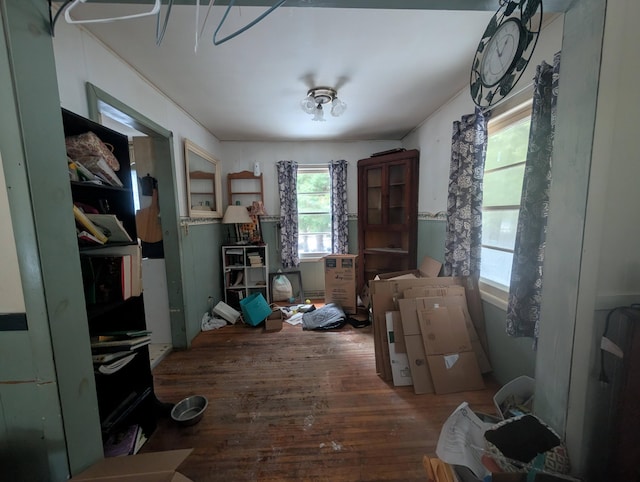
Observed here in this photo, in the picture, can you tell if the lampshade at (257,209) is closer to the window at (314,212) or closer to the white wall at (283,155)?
the white wall at (283,155)

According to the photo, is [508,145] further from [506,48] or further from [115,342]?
[115,342]

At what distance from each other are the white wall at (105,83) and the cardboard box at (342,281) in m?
1.90

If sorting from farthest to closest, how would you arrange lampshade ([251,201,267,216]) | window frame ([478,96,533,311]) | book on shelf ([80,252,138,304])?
lampshade ([251,201,267,216])
window frame ([478,96,533,311])
book on shelf ([80,252,138,304])

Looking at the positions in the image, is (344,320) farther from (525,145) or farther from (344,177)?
(525,145)

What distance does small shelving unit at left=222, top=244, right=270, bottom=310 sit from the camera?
3.46m

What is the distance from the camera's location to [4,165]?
2.64 ft

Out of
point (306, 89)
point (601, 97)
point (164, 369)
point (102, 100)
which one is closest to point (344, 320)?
point (164, 369)

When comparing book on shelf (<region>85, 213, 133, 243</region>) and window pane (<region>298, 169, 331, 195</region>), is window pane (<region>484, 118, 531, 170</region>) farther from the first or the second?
book on shelf (<region>85, 213, 133, 243</region>)

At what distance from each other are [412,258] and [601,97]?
244cm

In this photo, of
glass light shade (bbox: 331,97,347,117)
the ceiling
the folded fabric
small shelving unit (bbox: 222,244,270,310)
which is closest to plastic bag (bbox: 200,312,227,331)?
small shelving unit (bbox: 222,244,270,310)

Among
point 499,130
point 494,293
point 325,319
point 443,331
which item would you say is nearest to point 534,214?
point 494,293

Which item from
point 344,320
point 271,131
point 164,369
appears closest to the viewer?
point 164,369

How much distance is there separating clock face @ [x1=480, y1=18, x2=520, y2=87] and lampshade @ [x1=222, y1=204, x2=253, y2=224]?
2970 millimetres

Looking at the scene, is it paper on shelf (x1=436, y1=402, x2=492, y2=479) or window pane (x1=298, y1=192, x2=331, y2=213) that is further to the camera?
window pane (x1=298, y1=192, x2=331, y2=213)
